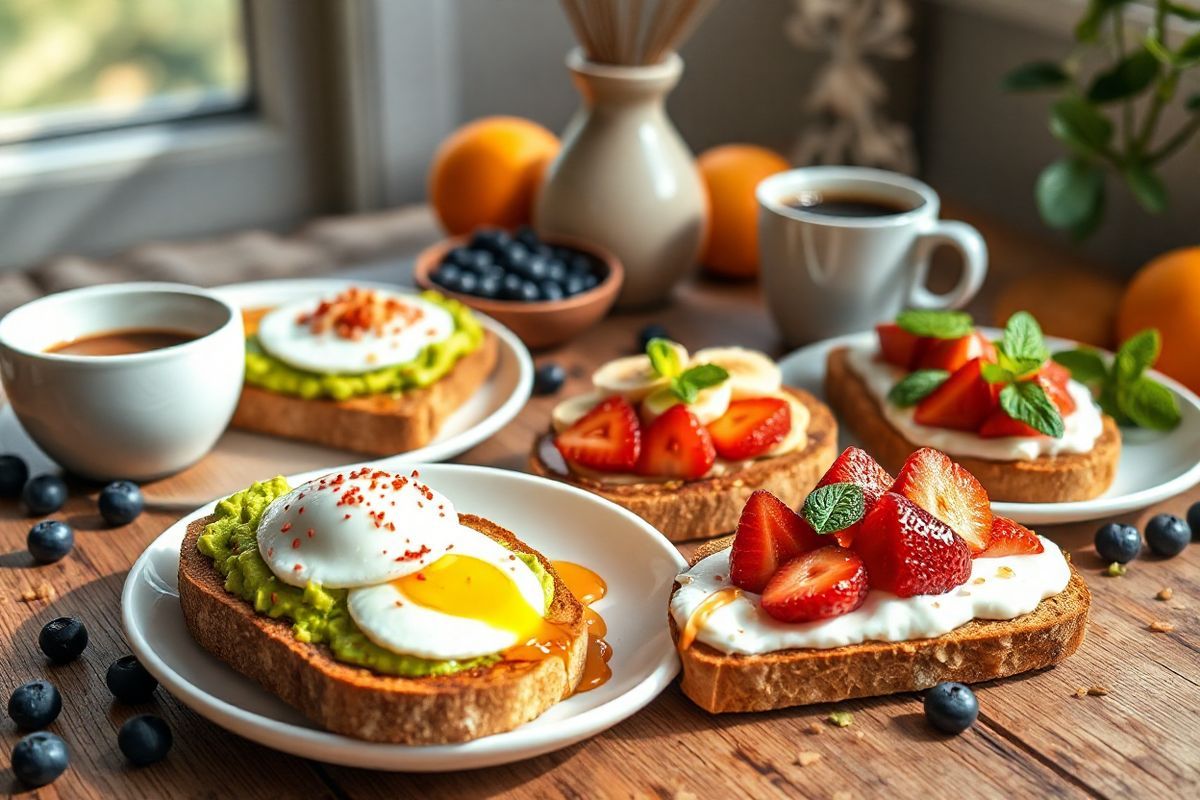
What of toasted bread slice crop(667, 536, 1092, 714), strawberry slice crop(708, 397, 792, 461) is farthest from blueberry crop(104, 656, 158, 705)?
strawberry slice crop(708, 397, 792, 461)

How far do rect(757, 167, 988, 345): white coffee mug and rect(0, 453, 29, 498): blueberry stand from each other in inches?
49.9

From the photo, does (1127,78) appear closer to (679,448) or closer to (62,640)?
(679,448)

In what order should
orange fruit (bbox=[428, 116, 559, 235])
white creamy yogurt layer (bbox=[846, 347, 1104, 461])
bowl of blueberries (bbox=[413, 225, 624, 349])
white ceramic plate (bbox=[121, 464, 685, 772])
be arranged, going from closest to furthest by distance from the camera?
white ceramic plate (bbox=[121, 464, 685, 772])
white creamy yogurt layer (bbox=[846, 347, 1104, 461])
bowl of blueberries (bbox=[413, 225, 624, 349])
orange fruit (bbox=[428, 116, 559, 235])

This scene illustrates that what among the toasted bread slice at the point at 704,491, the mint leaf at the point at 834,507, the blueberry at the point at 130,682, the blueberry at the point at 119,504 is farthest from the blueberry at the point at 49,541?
the mint leaf at the point at 834,507

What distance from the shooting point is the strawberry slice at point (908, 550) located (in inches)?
53.6

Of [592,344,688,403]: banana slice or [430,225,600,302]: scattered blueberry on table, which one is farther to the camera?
[430,225,600,302]: scattered blueberry on table

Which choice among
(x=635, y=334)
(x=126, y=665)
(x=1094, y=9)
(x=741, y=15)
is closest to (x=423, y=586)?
(x=126, y=665)

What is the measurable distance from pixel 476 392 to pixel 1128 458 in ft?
3.32

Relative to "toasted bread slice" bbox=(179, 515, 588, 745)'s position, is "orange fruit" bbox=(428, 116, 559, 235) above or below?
above

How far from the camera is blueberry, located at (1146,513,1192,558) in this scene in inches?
66.2

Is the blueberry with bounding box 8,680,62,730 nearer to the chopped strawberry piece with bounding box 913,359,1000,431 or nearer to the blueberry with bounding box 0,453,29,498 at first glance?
the blueberry with bounding box 0,453,29,498

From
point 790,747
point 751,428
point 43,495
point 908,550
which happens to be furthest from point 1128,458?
point 43,495

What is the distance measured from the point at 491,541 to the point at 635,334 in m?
1.03

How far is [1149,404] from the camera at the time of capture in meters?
1.93
